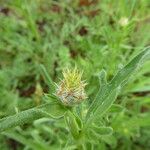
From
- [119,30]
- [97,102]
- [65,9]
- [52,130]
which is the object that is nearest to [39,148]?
[52,130]

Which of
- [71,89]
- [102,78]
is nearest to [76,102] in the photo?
[71,89]

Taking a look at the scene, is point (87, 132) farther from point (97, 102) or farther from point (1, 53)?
point (1, 53)

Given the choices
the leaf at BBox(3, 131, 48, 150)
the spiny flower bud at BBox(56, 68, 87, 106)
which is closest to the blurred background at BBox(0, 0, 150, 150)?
the leaf at BBox(3, 131, 48, 150)

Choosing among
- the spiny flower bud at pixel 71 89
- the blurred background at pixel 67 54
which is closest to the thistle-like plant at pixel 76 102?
the spiny flower bud at pixel 71 89

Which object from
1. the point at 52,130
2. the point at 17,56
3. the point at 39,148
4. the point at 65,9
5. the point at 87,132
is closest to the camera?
the point at 87,132

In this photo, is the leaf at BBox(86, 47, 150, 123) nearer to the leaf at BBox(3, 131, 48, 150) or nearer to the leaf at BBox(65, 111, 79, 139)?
the leaf at BBox(65, 111, 79, 139)
